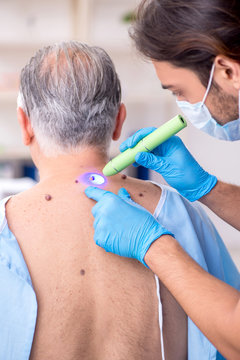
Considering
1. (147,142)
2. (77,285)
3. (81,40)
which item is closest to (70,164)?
(147,142)

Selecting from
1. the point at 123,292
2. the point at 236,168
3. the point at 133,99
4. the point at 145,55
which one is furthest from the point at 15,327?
the point at 133,99

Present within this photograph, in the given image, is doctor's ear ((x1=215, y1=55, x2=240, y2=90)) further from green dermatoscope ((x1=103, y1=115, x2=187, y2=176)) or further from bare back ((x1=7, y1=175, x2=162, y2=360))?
bare back ((x1=7, y1=175, x2=162, y2=360))

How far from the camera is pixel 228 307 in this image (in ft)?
3.06

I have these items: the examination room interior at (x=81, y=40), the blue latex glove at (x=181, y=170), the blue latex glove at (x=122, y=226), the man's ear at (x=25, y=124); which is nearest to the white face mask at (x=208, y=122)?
the blue latex glove at (x=181, y=170)

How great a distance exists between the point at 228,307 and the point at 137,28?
30.5 inches

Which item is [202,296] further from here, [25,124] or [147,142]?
[25,124]

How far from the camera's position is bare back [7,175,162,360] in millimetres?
1046

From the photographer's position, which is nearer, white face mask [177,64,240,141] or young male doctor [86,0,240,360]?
young male doctor [86,0,240,360]

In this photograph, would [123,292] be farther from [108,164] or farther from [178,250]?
[108,164]

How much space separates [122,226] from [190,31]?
1.71 ft

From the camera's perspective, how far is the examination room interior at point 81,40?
3313 millimetres

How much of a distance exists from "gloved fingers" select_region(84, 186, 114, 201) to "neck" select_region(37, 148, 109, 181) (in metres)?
0.06

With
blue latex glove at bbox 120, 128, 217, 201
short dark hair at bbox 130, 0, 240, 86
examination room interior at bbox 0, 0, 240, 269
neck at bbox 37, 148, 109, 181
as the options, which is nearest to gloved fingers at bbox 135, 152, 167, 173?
blue latex glove at bbox 120, 128, 217, 201

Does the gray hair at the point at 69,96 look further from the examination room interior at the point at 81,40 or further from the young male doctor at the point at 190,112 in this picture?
the examination room interior at the point at 81,40
